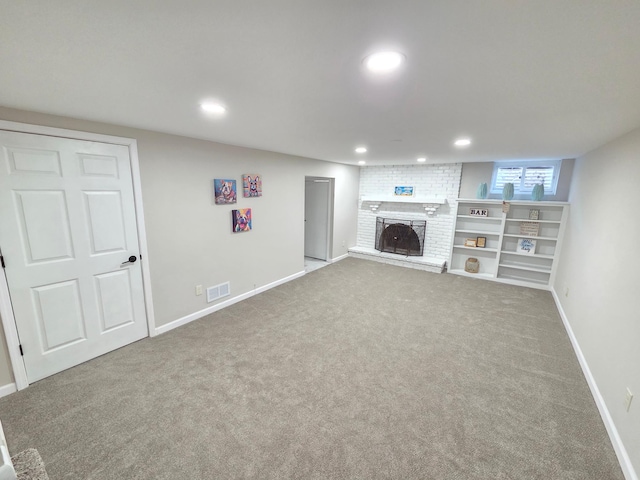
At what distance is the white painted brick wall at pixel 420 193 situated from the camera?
5.47m

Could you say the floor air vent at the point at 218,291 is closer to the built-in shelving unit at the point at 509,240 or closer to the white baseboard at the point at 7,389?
the white baseboard at the point at 7,389

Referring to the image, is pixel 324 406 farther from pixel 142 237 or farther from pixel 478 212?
pixel 478 212

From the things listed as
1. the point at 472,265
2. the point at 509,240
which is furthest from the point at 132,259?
the point at 509,240

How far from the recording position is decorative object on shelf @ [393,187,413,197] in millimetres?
5909

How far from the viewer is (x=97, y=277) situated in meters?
2.53

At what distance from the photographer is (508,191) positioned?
4707 mm

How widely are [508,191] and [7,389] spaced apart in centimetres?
675

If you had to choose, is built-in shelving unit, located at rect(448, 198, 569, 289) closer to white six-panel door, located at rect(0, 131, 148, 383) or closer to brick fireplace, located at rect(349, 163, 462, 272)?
brick fireplace, located at rect(349, 163, 462, 272)

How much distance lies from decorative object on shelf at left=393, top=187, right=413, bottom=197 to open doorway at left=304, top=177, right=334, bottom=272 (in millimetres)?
1552

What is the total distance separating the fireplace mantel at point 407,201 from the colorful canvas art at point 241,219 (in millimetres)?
3443

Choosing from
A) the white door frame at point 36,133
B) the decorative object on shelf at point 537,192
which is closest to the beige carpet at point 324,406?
the white door frame at point 36,133

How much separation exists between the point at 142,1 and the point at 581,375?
393cm

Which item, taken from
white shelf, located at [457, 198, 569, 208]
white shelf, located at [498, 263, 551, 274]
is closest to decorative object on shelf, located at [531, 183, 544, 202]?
white shelf, located at [457, 198, 569, 208]

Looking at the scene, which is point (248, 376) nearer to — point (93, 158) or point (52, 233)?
point (52, 233)
